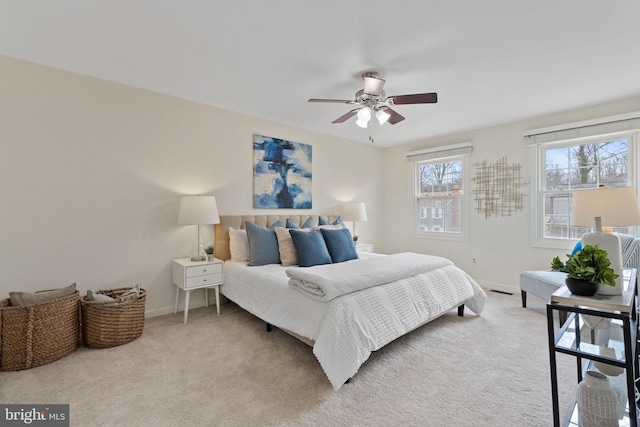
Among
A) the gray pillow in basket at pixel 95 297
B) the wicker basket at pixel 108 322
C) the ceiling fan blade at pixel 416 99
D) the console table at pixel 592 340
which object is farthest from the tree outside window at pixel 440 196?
the gray pillow in basket at pixel 95 297

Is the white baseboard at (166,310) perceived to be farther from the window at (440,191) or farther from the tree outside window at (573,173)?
the tree outside window at (573,173)

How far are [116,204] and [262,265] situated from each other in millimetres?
1583

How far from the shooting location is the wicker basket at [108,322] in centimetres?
246

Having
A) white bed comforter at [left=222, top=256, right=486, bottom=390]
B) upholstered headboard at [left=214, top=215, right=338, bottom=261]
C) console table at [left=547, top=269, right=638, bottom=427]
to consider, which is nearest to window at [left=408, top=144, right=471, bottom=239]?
white bed comforter at [left=222, top=256, right=486, bottom=390]

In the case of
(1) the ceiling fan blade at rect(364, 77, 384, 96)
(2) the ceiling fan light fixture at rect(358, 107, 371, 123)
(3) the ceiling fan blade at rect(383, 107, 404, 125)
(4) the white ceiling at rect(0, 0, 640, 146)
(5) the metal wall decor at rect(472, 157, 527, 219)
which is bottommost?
(5) the metal wall decor at rect(472, 157, 527, 219)

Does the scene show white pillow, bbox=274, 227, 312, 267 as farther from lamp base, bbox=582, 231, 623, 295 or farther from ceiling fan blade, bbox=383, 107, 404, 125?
lamp base, bbox=582, 231, 623, 295

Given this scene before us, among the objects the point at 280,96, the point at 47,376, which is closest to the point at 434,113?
the point at 280,96

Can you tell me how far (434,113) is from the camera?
3.83 m

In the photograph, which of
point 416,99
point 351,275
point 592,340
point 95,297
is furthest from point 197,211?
point 592,340

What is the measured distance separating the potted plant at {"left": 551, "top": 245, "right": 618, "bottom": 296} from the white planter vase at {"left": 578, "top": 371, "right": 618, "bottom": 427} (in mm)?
385

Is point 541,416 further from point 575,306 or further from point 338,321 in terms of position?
point 338,321

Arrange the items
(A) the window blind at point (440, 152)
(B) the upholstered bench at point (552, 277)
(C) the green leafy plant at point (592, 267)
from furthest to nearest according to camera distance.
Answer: (A) the window blind at point (440, 152)
(B) the upholstered bench at point (552, 277)
(C) the green leafy plant at point (592, 267)

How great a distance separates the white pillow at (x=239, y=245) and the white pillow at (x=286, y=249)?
426 millimetres

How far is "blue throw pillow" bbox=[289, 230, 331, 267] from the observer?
3.10m
